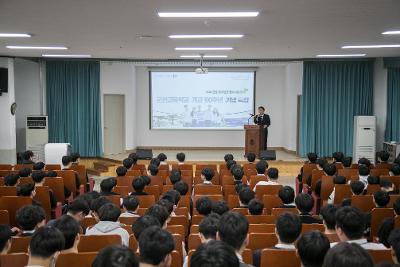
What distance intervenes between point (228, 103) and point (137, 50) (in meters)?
4.64

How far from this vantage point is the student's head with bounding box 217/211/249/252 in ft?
8.98

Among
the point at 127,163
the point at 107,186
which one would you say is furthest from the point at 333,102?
the point at 107,186

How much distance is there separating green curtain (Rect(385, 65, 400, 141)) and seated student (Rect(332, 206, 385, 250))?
374 inches

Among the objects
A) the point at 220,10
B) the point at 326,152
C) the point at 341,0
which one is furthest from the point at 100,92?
the point at 341,0

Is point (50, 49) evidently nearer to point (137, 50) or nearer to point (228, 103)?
point (137, 50)

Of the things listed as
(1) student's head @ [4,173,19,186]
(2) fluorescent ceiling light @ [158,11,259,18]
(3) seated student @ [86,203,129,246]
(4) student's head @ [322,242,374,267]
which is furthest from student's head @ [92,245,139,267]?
(1) student's head @ [4,173,19,186]

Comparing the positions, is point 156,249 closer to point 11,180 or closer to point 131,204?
point 131,204

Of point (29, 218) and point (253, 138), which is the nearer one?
point (29, 218)

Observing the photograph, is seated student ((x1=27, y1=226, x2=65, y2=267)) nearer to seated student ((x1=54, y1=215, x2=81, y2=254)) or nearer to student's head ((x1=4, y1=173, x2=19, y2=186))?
seated student ((x1=54, y1=215, x2=81, y2=254))

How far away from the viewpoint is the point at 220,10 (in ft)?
18.1

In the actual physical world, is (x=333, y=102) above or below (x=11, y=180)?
above

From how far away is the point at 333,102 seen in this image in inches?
531

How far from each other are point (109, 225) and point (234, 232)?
1629 millimetres

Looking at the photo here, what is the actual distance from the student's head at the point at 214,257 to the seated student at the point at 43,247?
4.49 ft
